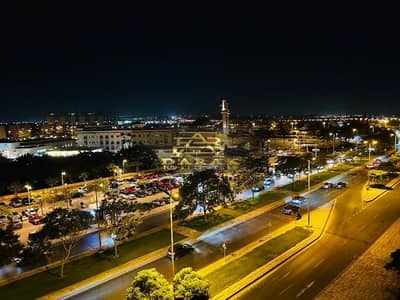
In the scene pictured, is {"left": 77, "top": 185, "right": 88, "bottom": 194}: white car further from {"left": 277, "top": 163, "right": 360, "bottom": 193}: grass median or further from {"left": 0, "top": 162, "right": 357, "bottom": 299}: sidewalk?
{"left": 277, "top": 163, "right": 360, "bottom": 193}: grass median

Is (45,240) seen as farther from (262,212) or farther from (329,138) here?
(329,138)

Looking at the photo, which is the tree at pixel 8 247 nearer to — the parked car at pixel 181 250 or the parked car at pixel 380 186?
the parked car at pixel 181 250

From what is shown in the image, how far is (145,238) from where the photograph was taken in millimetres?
26812

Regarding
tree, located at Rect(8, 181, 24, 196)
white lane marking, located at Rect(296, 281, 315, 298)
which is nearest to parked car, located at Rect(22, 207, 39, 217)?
tree, located at Rect(8, 181, 24, 196)

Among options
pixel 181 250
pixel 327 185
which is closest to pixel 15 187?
pixel 181 250

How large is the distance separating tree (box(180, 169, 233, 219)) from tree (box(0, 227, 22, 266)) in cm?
1337

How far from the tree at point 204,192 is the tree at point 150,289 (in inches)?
587

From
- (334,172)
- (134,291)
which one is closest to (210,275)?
(134,291)

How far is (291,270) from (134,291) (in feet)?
36.2

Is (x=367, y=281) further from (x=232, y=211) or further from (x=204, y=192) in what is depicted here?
(x=232, y=211)

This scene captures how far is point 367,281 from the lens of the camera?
61.2 ft

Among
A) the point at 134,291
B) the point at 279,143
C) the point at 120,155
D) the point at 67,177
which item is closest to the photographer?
the point at 134,291

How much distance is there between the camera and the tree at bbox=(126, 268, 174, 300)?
13.8 metres

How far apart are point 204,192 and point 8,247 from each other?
1620cm
